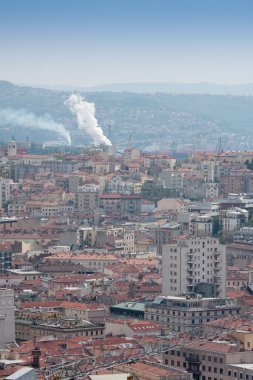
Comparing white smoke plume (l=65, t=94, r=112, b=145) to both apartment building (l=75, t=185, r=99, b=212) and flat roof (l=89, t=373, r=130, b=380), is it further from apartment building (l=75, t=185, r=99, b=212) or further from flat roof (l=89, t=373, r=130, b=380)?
flat roof (l=89, t=373, r=130, b=380)

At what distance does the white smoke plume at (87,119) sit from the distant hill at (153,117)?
1452 millimetres

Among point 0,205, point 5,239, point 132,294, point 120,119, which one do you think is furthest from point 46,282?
point 120,119

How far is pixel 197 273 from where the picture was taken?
45562 millimetres

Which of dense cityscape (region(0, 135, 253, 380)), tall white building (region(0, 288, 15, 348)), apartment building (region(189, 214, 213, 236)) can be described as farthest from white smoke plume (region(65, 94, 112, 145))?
tall white building (region(0, 288, 15, 348))

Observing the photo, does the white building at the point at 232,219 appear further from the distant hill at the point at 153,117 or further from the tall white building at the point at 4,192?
the distant hill at the point at 153,117

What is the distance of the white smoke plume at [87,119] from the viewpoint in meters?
126

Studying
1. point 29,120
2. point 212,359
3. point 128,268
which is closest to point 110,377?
point 212,359

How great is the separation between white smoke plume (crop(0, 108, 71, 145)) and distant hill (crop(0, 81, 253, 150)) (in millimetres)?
829

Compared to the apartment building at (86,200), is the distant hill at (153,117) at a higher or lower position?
lower

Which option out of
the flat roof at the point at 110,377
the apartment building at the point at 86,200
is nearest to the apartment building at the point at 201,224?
the apartment building at the point at 86,200

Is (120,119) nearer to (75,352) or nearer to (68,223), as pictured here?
(68,223)

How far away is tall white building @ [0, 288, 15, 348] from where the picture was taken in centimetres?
3966

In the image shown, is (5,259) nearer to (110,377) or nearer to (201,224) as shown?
(201,224)

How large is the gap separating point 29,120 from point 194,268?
370ft
